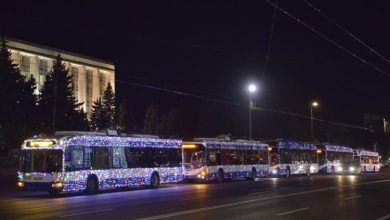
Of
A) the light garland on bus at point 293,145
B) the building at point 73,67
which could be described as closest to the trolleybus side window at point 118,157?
the light garland on bus at point 293,145

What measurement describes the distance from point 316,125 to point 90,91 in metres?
43.3

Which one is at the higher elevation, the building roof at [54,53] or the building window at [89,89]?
the building roof at [54,53]

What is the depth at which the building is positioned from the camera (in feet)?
312

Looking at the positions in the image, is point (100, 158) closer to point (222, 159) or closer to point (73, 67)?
point (222, 159)

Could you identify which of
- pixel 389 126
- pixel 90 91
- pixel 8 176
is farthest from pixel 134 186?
pixel 389 126

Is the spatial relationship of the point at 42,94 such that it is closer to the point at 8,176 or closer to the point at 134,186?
the point at 8,176

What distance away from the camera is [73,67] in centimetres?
10669

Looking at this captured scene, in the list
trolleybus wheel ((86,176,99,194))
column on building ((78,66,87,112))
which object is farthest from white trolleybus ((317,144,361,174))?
column on building ((78,66,87,112))

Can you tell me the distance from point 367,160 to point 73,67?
5784cm

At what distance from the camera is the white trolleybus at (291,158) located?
1933 inches

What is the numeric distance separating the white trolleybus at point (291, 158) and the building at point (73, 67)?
4692cm

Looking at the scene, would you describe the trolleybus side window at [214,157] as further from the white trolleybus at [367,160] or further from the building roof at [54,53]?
the building roof at [54,53]

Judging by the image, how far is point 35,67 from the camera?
320 feet

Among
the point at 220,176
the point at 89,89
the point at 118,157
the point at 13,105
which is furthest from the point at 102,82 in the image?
the point at 118,157
